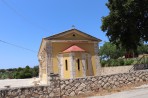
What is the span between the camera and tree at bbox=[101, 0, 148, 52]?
29.5 meters

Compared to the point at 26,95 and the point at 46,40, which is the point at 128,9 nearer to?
the point at 46,40

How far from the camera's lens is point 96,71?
33.0m

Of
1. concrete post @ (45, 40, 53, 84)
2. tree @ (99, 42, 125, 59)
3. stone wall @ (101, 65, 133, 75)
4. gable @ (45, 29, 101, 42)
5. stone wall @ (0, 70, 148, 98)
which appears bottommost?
stone wall @ (0, 70, 148, 98)

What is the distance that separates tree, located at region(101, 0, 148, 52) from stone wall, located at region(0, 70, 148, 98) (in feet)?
32.5

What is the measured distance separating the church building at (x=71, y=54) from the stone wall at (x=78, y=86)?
10.00 meters

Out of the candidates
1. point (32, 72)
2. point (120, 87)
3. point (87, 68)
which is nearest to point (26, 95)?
point (120, 87)

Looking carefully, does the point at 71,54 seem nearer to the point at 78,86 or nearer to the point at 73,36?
the point at 73,36

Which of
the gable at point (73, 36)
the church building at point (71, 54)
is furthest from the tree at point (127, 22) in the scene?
the church building at point (71, 54)

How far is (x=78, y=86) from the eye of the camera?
1784cm

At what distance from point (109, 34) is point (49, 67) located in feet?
29.6

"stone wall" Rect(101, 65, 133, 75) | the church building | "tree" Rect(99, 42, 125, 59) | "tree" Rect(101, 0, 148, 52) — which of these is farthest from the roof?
"tree" Rect(99, 42, 125, 59)

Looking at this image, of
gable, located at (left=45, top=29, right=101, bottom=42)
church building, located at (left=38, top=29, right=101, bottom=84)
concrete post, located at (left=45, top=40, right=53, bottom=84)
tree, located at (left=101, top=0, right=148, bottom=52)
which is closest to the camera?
tree, located at (left=101, top=0, right=148, bottom=52)

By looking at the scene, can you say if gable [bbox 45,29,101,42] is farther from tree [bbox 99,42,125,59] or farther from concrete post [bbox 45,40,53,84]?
tree [bbox 99,42,125,59]

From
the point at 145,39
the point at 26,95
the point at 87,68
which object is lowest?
the point at 26,95
